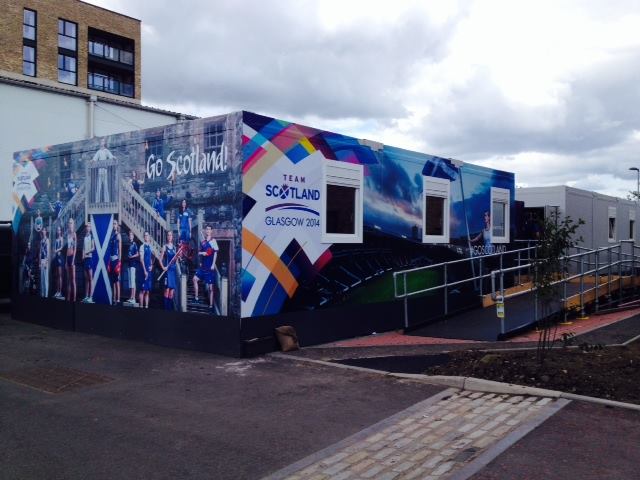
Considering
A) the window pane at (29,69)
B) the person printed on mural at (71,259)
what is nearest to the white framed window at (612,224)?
the person printed on mural at (71,259)

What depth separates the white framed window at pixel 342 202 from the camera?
417 inches

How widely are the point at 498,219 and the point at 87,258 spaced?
384 inches

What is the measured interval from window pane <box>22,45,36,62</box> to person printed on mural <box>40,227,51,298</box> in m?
36.2

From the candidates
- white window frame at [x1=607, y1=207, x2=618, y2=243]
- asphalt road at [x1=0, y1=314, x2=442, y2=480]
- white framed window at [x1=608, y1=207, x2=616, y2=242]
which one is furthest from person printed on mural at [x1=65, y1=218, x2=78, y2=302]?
white framed window at [x1=608, y1=207, x2=616, y2=242]

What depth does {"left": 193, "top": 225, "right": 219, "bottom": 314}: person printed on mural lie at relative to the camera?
9.52 metres

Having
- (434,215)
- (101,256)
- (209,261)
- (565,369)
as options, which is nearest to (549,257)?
(565,369)

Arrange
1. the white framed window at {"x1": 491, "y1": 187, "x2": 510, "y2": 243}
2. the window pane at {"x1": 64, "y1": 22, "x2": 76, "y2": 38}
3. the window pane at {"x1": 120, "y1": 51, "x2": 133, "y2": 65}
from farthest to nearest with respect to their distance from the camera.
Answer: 1. the window pane at {"x1": 120, "y1": 51, "x2": 133, "y2": 65}
2. the window pane at {"x1": 64, "y1": 22, "x2": 76, "y2": 38}
3. the white framed window at {"x1": 491, "y1": 187, "x2": 510, "y2": 243}

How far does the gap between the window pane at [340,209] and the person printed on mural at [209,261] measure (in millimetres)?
2167

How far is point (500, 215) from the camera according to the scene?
15.7 metres

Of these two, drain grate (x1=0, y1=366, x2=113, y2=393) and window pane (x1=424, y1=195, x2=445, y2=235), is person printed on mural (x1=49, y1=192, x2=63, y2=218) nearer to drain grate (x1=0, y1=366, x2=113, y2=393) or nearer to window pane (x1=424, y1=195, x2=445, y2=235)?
drain grate (x1=0, y1=366, x2=113, y2=393)

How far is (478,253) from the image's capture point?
1451 cm

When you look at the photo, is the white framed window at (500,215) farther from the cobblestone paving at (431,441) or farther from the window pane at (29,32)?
the window pane at (29,32)

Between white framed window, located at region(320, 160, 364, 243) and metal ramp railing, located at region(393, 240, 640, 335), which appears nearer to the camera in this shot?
white framed window, located at region(320, 160, 364, 243)

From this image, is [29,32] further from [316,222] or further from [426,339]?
[426,339]
